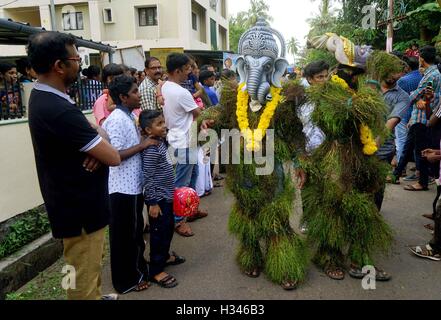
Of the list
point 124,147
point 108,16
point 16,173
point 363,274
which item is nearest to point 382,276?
point 363,274

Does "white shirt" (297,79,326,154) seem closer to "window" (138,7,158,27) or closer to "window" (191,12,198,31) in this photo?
"window" (138,7,158,27)

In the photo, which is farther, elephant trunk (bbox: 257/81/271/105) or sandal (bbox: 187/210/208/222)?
sandal (bbox: 187/210/208/222)

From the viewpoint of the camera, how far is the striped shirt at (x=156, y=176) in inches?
113

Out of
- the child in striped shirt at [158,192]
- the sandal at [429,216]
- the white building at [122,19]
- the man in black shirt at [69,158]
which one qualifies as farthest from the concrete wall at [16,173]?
the white building at [122,19]

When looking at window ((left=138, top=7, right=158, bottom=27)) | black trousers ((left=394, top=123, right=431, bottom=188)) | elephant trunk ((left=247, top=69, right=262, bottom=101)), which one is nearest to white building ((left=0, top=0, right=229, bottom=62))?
window ((left=138, top=7, right=158, bottom=27))

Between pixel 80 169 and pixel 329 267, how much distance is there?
2219mm

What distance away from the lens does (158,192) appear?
116 inches

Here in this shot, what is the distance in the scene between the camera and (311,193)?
3.14 metres

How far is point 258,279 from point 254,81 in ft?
5.42

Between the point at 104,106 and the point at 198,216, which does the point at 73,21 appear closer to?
the point at 104,106

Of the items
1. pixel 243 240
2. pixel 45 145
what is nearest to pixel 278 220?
pixel 243 240

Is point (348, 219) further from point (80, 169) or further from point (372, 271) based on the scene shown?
point (80, 169)

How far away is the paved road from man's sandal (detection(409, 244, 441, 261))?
5cm

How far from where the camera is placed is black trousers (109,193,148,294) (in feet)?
9.23
